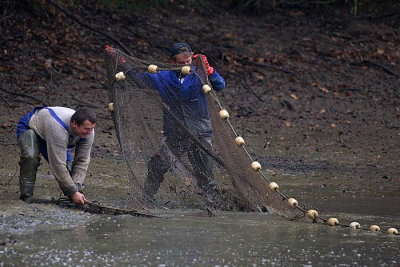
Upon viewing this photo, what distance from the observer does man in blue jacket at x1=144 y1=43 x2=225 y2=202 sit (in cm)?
926

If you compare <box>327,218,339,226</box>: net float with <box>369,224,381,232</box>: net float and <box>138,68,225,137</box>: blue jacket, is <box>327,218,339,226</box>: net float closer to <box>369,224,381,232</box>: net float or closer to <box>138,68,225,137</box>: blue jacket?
<box>369,224,381,232</box>: net float

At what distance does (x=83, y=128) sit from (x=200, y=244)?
1764 millimetres

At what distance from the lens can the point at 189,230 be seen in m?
8.29

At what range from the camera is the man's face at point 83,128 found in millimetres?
8695

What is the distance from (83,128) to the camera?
8727 mm

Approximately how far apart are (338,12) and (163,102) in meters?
11.7

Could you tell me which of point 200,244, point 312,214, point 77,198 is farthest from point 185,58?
point 200,244

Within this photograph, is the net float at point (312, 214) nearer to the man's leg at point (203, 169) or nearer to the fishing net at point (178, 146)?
the fishing net at point (178, 146)

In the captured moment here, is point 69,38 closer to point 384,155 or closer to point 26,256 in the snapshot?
point 384,155

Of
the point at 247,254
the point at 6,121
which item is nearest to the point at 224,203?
the point at 247,254

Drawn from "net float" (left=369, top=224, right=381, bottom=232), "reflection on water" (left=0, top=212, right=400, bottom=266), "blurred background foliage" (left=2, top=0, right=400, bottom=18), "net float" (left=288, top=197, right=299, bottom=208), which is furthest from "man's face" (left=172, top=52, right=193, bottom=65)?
"blurred background foliage" (left=2, top=0, right=400, bottom=18)

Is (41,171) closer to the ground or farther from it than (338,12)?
closer to the ground

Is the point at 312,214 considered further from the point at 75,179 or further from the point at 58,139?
the point at 58,139

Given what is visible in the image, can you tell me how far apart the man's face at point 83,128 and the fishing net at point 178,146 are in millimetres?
845
